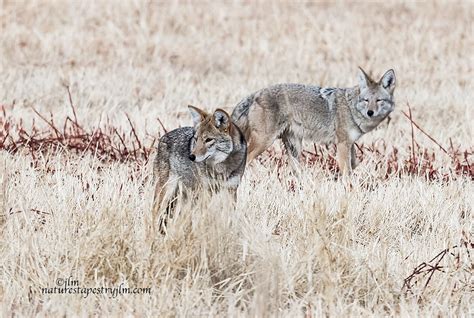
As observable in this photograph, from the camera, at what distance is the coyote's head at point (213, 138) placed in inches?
223

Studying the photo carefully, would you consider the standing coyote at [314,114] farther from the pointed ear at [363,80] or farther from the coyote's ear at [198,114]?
the coyote's ear at [198,114]

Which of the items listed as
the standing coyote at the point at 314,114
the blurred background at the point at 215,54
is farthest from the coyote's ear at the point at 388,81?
the blurred background at the point at 215,54

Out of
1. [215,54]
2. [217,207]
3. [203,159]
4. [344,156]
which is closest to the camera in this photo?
[217,207]

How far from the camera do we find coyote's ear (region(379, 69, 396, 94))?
821cm

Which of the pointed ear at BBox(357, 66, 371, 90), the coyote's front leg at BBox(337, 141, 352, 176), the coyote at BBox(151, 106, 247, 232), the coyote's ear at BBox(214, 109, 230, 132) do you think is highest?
the pointed ear at BBox(357, 66, 371, 90)

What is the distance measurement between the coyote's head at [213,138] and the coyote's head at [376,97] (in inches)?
109

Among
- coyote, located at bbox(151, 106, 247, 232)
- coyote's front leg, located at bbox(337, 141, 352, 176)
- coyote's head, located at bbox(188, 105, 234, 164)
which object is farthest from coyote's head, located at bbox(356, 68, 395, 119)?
coyote's head, located at bbox(188, 105, 234, 164)

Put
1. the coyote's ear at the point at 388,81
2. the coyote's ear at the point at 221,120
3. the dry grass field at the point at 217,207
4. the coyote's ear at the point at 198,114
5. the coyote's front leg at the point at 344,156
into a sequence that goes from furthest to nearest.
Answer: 1. the coyote's ear at the point at 388,81
2. the coyote's front leg at the point at 344,156
3. the coyote's ear at the point at 198,114
4. the coyote's ear at the point at 221,120
5. the dry grass field at the point at 217,207

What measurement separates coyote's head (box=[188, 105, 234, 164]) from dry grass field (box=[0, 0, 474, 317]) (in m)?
0.40

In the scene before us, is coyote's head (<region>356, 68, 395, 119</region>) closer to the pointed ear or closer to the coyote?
the pointed ear

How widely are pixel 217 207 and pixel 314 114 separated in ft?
11.3

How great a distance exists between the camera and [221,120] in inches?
225

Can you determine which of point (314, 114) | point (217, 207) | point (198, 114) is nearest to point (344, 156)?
point (314, 114)

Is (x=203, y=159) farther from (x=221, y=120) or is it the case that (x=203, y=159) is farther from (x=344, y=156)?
(x=344, y=156)
